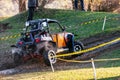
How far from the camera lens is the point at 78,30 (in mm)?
27875

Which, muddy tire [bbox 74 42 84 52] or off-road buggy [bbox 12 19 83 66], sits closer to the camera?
off-road buggy [bbox 12 19 83 66]

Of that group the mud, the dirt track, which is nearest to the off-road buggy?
the dirt track

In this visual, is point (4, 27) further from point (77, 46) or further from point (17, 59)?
point (17, 59)

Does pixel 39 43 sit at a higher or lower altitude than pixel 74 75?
higher

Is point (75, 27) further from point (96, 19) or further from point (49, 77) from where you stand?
point (49, 77)

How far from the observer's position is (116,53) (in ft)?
59.1

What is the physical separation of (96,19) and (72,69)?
16855mm

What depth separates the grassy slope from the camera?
44.5ft

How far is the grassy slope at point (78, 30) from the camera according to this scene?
1355cm

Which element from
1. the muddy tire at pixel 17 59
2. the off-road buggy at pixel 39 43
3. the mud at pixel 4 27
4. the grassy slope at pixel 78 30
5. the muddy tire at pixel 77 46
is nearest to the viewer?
the grassy slope at pixel 78 30

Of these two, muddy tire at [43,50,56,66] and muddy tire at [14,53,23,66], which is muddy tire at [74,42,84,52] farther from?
muddy tire at [14,53,23,66]

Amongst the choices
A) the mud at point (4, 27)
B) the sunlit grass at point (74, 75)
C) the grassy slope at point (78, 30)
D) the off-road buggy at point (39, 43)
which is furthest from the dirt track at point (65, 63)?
the mud at point (4, 27)

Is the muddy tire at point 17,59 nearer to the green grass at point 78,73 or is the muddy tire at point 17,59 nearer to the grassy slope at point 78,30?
the green grass at point 78,73

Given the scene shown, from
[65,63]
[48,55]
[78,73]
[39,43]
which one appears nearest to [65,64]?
[65,63]
